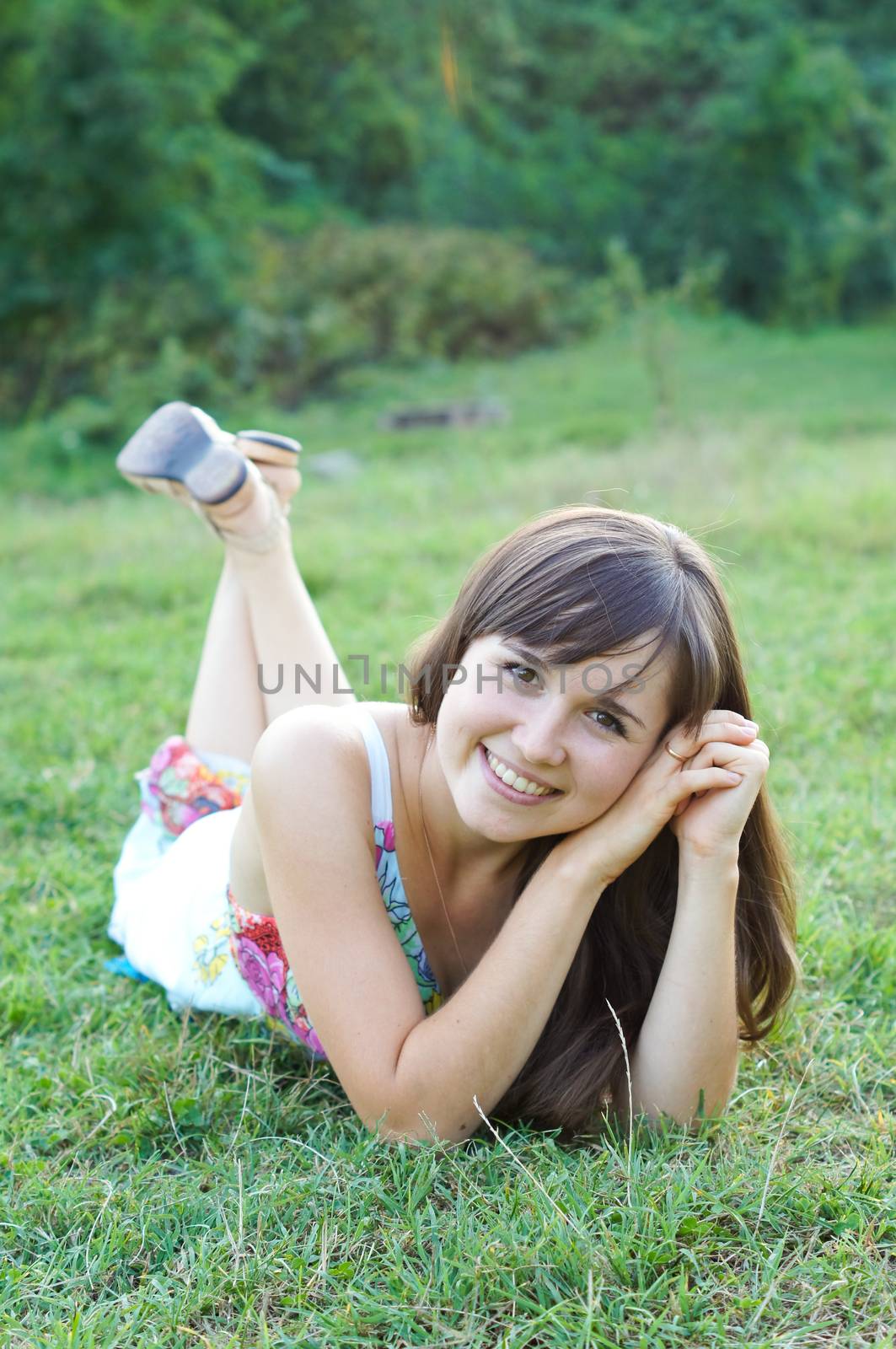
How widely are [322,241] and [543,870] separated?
13.6 m

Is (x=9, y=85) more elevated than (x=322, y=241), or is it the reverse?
(x=9, y=85)

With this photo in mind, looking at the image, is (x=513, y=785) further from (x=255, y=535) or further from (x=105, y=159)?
(x=105, y=159)

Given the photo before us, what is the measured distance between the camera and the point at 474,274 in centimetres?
1463

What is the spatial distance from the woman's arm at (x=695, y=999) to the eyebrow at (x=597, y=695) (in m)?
0.25

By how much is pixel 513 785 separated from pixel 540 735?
4.1 inches

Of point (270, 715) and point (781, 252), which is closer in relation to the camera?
point (270, 715)

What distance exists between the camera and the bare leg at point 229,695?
2.98m

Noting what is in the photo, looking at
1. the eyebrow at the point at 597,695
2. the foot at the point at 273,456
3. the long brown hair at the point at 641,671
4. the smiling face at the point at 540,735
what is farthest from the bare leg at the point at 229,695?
the eyebrow at the point at 597,695

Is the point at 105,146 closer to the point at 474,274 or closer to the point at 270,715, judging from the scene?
the point at 474,274

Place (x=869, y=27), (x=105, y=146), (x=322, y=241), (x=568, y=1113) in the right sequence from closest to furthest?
(x=568, y=1113), (x=105, y=146), (x=322, y=241), (x=869, y=27)

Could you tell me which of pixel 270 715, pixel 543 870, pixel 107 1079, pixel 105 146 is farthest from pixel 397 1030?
pixel 105 146

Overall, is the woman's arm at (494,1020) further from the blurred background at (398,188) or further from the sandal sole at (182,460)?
the blurred background at (398,188)

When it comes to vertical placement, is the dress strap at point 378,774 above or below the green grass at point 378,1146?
above

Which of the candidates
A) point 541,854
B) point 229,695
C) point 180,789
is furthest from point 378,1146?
point 229,695
